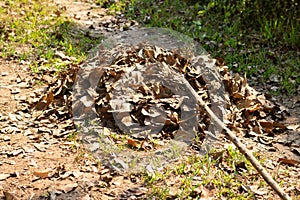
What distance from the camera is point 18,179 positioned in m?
3.42

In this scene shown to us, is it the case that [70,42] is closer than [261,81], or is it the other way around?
[261,81]

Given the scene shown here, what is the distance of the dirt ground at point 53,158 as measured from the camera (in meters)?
3.27

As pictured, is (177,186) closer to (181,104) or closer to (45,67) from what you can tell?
(181,104)

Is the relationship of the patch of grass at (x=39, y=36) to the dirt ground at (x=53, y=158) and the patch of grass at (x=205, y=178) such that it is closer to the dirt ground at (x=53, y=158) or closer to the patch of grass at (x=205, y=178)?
the dirt ground at (x=53, y=158)

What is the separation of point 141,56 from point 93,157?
1.41 metres

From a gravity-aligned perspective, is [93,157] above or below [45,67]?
below

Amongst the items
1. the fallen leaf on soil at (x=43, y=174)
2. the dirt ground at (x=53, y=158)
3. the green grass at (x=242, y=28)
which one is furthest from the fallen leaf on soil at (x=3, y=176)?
the green grass at (x=242, y=28)

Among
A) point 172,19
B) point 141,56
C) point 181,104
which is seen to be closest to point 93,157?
point 181,104

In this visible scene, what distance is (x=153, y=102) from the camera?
406 cm

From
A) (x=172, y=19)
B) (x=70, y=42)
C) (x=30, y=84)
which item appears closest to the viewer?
(x=30, y=84)

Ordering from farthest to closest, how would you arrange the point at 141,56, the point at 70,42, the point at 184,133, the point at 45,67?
1. the point at 70,42
2. the point at 45,67
3. the point at 141,56
4. the point at 184,133

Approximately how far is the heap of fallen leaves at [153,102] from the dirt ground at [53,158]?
180mm

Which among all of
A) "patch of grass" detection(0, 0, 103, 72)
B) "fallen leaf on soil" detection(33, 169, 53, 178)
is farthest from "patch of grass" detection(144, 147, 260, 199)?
"patch of grass" detection(0, 0, 103, 72)

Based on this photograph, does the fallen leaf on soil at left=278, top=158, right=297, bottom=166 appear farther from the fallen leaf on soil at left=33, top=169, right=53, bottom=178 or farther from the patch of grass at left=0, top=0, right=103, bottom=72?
the patch of grass at left=0, top=0, right=103, bottom=72
